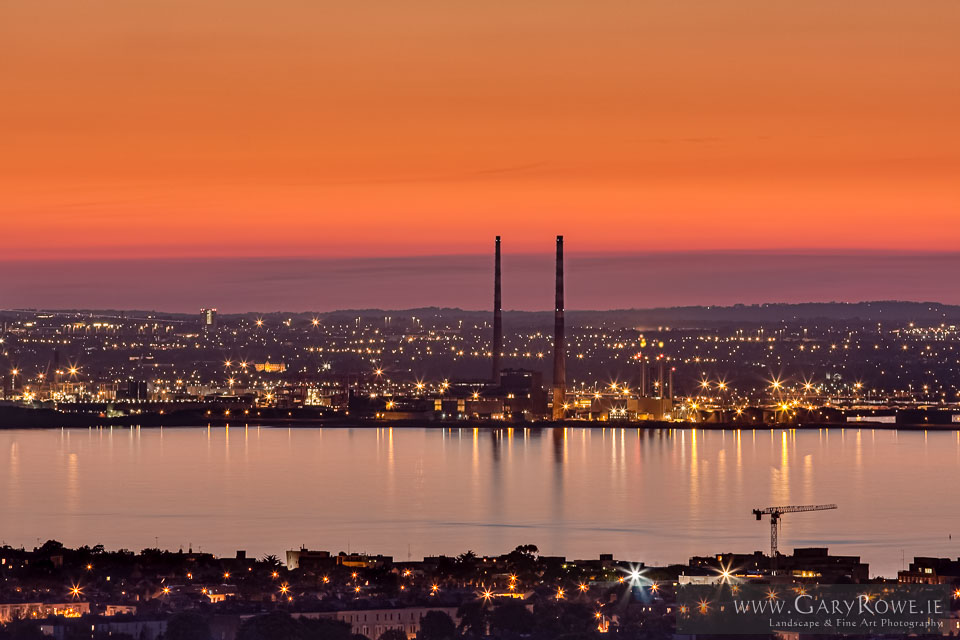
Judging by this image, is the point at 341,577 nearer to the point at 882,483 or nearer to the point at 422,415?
the point at 882,483

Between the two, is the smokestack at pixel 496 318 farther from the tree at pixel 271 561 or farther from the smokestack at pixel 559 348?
the tree at pixel 271 561

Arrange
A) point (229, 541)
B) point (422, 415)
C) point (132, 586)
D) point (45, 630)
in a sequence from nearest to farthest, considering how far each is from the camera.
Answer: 1. point (45, 630)
2. point (132, 586)
3. point (229, 541)
4. point (422, 415)

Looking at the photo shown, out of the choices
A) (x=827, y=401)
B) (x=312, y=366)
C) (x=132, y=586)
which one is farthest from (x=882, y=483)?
(x=312, y=366)

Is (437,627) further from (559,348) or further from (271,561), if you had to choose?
(559,348)

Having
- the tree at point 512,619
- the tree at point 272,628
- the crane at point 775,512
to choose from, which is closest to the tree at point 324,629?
the tree at point 272,628

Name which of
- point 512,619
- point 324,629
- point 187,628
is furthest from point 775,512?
point 187,628

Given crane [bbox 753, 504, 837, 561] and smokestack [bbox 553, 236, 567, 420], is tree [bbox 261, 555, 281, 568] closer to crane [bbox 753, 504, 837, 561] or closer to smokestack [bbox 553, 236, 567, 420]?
crane [bbox 753, 504, 837, 561]

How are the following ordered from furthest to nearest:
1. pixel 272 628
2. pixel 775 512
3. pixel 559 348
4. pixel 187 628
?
pixel 559 348
pixel 775 512
pixel 187 628
pixel 272 628

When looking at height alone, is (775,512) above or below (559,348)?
below
